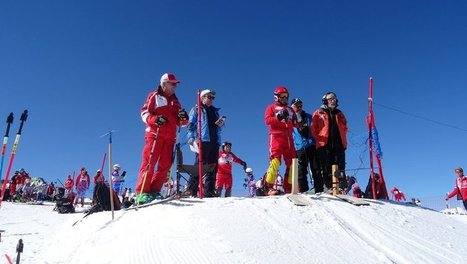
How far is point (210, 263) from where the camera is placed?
3.05m

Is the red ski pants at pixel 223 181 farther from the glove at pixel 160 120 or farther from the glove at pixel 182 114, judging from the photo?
the glove at pixel 160 120

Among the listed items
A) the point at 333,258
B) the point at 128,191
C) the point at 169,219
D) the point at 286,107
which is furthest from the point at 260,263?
the point at 128,191

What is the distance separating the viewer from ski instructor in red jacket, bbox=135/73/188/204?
18.7ft

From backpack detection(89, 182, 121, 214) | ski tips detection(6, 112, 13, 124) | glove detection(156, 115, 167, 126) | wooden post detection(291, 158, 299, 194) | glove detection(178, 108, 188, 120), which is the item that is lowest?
backpack detection(89, 182, 121, 214)

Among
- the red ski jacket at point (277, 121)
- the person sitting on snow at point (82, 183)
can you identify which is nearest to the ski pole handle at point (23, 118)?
the red ski jacket at point (277, 121)

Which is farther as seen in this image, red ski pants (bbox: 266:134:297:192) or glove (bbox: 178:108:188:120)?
red ski pants (bbox: 266:134:297:192)

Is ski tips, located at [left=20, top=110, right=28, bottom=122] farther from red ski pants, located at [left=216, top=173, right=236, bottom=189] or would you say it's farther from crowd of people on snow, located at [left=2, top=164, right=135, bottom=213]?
crowd of people on snow, located at [left=2, top=164, right=135, bottom=213]

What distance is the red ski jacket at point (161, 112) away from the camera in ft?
19.4

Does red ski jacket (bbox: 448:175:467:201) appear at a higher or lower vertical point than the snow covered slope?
higher

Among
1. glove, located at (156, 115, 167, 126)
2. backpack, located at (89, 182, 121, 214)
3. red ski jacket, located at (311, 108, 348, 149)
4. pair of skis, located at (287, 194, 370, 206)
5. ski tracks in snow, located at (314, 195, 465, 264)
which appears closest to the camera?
ski tracks in snow, located at (314, 195, 465, 264)

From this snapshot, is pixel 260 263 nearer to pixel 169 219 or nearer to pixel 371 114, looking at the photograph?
pixel 169 219

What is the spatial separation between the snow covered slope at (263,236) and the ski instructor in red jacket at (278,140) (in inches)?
42.3

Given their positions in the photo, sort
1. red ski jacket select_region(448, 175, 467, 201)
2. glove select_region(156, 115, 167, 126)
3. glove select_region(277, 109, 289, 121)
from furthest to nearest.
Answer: red ski jacket select_region(448, 175, 467, 201), glove select_region(277, 109, 289, 121), glove select_region(156, 115, 167, 126)

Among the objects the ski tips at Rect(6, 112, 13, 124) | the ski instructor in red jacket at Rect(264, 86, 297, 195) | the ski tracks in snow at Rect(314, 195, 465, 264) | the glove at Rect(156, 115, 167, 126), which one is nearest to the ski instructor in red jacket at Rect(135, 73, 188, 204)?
the glove at Rect(156, 115, 167, 126)
